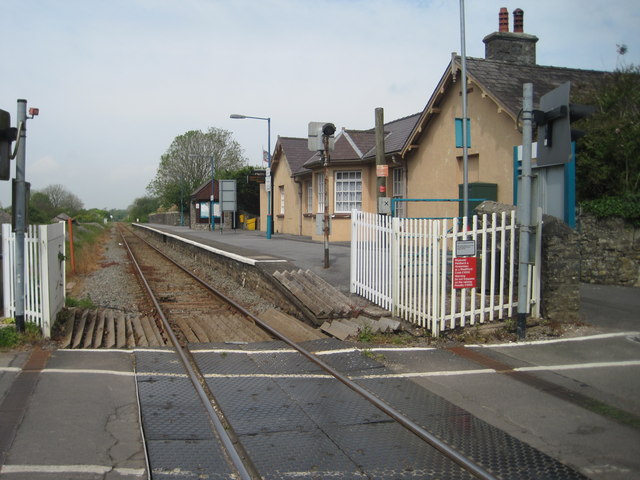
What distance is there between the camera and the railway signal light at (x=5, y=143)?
7082mm

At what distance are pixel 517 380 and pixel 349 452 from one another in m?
2.57

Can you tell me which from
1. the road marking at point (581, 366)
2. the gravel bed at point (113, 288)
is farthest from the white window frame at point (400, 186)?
the road marking at point (581, 366)

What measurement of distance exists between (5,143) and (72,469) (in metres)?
4.89

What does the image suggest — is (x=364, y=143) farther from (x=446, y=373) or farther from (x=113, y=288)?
(x=446, y=373)

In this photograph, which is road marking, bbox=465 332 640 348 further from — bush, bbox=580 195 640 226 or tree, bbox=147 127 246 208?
tree, bbox=147 127 246 208

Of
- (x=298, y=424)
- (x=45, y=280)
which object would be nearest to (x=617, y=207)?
(x=298, y=424)

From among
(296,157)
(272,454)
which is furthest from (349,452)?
(296,157)

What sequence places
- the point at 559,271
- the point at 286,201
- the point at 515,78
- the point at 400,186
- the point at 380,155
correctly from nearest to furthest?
1. the point at 559,271
2. the point at 380,155
3. the point at 515,78
4. the point at 400,186
5. the point at 286,201

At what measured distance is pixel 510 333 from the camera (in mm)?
7852

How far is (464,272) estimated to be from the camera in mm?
7723

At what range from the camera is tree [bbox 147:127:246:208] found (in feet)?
261

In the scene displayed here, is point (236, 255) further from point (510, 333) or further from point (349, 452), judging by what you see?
point (349, 452)

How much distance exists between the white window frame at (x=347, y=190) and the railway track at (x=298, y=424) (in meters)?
15.3

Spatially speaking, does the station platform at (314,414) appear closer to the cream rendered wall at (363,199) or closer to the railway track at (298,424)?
the railway track at (298,424)
